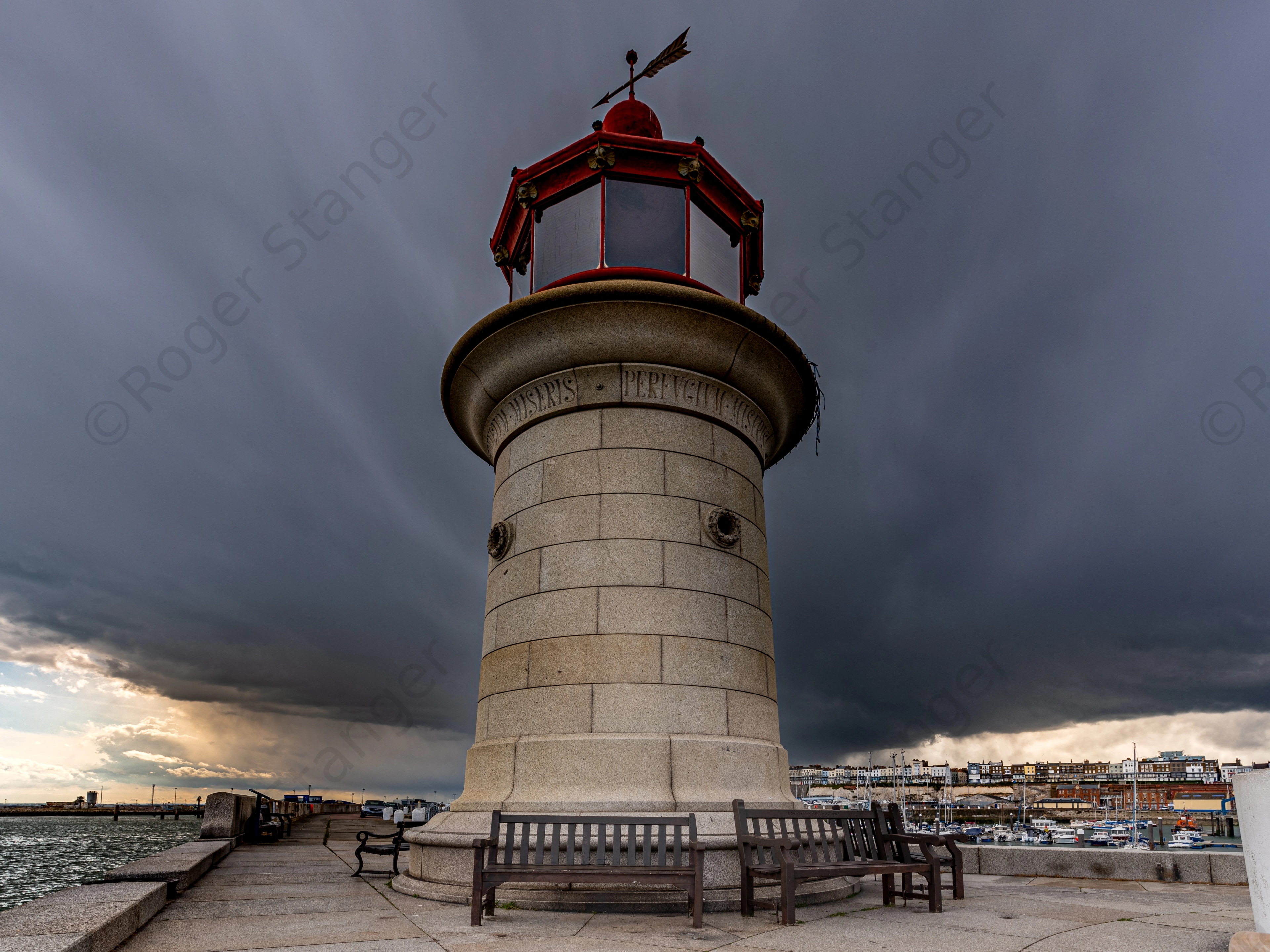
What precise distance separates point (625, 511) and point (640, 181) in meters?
4.23

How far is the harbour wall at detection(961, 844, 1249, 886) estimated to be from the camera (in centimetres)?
879

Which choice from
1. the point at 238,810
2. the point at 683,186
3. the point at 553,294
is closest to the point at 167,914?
the point at 553,294

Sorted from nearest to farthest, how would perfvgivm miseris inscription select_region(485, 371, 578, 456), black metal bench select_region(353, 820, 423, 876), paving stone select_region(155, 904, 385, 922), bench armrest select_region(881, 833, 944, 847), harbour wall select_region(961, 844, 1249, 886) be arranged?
paving stone select_region(155, 904, 385, 922)
bench armrest select_region(881, 833, 944, 847)
harbour wall select_region(961, 844, 1249, 886)
perfvgivm miseris inscription select_region(485, 371, 578, 456)
black metal bench select_region(353, 820, 423, 876)

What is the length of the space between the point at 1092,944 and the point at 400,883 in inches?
247

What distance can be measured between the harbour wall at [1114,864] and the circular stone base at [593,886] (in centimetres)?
360

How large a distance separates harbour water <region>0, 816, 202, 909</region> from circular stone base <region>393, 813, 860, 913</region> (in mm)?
3130

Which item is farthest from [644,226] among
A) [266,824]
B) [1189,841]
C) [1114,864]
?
[1189,841]

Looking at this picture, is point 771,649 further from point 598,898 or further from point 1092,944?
point 1092,944

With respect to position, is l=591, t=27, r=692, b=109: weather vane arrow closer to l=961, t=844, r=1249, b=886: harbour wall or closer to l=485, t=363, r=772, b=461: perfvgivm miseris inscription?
l=485, t=363, r=772, b=461: perfvgivm miseris inscription

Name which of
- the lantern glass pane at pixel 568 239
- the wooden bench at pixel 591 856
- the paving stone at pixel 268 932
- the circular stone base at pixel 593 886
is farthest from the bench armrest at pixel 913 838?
the lantern glass pane at pixel 568 239

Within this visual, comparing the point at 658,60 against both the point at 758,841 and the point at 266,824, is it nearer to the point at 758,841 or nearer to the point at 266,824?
the point at 758,841

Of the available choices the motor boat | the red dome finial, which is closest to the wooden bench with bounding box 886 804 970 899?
the red dome finial

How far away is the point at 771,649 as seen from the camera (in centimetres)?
918

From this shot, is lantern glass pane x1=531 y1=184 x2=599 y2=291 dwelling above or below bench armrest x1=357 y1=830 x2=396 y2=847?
above
